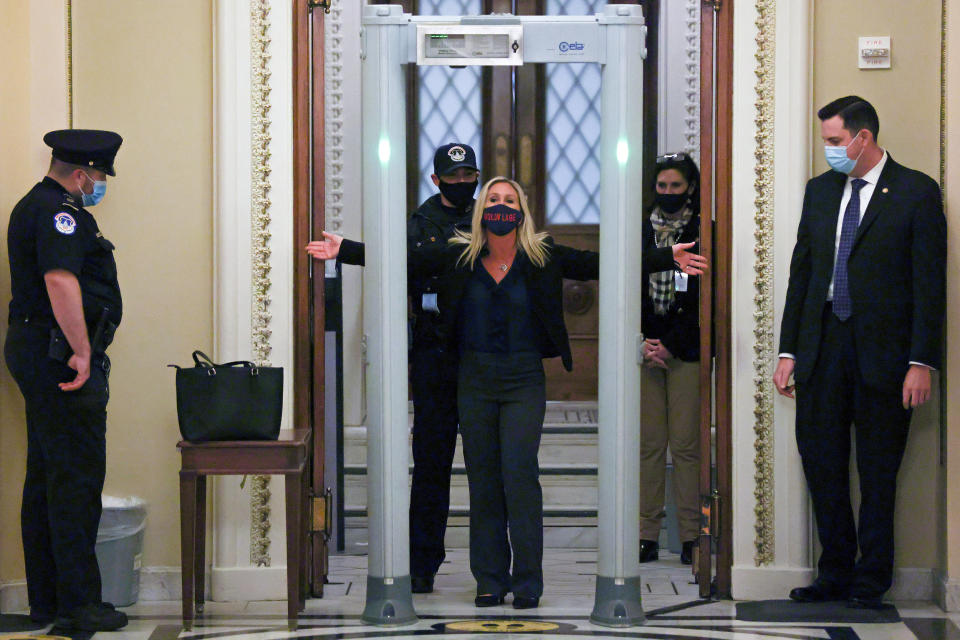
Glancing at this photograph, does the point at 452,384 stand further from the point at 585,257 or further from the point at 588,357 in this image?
the point at 588,357

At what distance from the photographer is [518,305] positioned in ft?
14.9

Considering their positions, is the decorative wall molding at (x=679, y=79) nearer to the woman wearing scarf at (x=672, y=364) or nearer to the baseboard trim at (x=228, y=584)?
the woman wearing scarf at (x=672, y=364)

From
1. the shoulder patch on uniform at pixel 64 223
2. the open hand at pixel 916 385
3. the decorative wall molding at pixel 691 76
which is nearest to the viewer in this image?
the shoulder patch on uniform at pixel 64 223

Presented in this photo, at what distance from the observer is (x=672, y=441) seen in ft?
17.7

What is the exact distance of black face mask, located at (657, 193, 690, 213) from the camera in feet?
17.4

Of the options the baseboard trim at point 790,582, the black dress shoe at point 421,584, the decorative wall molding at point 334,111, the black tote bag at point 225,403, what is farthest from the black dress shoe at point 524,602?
the decorative wall molding at point 334,111

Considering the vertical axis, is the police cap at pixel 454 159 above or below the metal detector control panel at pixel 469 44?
below

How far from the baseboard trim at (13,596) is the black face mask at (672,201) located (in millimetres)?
2673

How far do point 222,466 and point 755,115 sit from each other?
2.11 metres

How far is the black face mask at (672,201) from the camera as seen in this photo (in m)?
5.31

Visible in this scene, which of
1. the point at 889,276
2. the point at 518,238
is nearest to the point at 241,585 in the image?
the point at 518,238

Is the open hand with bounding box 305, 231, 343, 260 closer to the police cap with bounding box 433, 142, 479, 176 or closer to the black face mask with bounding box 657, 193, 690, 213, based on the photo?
the police cap with bounding box 433, 142, 479, 176

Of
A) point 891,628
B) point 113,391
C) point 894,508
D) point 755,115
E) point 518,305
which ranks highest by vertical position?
point 755,115

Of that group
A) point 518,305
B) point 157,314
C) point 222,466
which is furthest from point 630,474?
point 157,314
